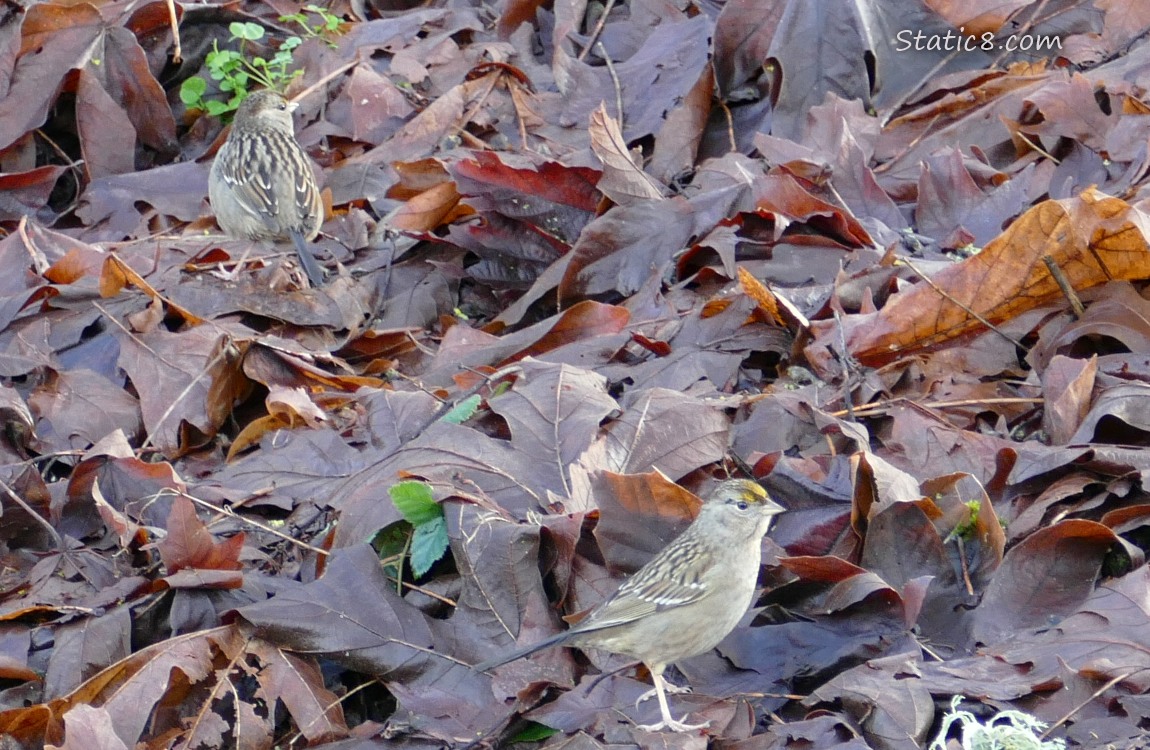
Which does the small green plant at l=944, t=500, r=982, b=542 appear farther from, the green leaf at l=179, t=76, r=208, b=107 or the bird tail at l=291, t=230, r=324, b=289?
the green leaf at l=179, t=76, r=208, b=107

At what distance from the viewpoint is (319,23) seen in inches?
335

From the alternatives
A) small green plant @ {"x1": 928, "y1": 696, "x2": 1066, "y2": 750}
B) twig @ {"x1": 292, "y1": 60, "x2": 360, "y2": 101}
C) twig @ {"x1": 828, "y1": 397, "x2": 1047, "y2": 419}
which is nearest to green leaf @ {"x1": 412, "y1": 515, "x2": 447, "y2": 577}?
twig @ {"x1": 828, "y1": 397, "x2": 1047, "y2": 419}

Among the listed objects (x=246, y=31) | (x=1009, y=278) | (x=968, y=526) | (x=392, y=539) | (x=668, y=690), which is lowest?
(x=246, y=31)

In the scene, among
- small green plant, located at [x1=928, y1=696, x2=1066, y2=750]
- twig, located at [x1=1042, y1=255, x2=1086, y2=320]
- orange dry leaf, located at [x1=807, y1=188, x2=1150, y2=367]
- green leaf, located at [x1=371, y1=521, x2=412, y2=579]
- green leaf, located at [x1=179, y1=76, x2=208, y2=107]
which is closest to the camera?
small green plant, located at [x1=928, y1=696, x2=1066, y2=750]

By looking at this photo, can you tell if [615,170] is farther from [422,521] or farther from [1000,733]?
[1000,733]

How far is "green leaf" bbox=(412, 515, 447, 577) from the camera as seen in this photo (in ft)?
13.7

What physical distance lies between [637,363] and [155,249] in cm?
295

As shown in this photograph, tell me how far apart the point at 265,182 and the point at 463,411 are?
2.94m

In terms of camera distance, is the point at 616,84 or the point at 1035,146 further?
the point at 616,84

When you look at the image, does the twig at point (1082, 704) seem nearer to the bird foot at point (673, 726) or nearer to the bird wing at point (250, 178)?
the bird foot at point (673, 726)

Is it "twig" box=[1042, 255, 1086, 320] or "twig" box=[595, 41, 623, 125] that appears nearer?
"twig" box=[1042, 255, 1086, 320]

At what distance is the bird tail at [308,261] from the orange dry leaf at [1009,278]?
9.17ft

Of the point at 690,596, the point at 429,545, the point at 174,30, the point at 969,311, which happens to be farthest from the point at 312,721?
the point at 174,30

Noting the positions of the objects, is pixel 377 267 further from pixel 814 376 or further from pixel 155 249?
pixel 814 376
